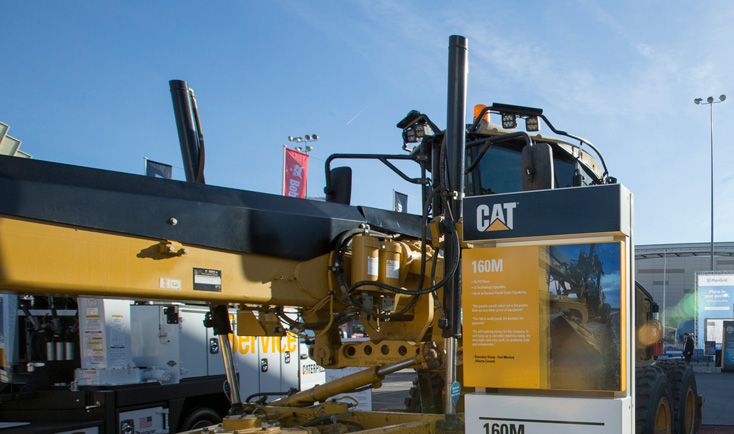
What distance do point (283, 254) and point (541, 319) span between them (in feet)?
5.63

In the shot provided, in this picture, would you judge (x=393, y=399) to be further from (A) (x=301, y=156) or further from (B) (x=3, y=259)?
(B) (x=3, y=259)

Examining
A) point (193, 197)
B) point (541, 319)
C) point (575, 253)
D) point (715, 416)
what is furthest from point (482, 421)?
point (715, 416)

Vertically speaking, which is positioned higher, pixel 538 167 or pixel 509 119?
pixel 509 119

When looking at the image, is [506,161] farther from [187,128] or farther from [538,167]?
[187,128]

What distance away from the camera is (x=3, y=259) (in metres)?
3.55

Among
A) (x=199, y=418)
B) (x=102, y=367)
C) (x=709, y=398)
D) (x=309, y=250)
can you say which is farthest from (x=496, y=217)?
(x=709, y=398)

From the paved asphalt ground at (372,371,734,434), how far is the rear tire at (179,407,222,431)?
5001 millimetres

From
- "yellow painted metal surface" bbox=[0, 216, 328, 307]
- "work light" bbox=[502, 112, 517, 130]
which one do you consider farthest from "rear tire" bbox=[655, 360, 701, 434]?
"yellow painted metal surface" bbox=[0, 216, 328, 307]

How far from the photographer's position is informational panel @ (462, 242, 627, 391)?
156 inches

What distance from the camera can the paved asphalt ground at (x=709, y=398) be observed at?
12.7 metres

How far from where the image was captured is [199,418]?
9914 mm

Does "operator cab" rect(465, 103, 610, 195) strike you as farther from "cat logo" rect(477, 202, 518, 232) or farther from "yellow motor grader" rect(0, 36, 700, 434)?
"cat logo" rect(477, 202, 518, 232)

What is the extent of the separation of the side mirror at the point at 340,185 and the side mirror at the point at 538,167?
4.73 feet

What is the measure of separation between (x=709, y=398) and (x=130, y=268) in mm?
16522
